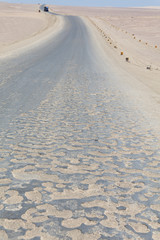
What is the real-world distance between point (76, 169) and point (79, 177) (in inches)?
8.3

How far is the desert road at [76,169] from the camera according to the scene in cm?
246

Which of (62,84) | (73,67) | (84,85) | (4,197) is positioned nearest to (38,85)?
(62,84)

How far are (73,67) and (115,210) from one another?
10.1 metres

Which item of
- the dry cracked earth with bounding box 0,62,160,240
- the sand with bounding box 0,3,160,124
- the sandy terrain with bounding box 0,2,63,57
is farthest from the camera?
the sandy terrain with bounding box 0,2,63,57

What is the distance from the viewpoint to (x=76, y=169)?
3.52m

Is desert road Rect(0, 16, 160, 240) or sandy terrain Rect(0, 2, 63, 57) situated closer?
desert road Rect(0, 16, 160, 240)

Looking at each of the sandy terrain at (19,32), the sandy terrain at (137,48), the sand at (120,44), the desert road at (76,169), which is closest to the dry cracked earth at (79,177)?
the desert road at (76,169)

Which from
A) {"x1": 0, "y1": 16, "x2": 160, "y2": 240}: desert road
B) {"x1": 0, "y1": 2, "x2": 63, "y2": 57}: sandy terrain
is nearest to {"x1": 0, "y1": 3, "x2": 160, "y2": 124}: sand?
{"x1": 0, "y1": 2, "x2": 63, "y2": 57}: sandy terrain

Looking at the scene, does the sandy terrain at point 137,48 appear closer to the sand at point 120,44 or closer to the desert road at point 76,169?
the sand at point 120,44

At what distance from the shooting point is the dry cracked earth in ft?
8.00

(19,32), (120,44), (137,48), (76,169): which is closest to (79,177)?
(76,169)

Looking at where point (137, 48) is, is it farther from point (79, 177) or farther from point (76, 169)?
point (79, 177)

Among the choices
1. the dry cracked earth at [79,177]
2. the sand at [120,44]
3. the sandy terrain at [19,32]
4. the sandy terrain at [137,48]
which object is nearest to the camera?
the dry cracked earth at [79,177]

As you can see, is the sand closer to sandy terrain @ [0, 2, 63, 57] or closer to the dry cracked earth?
sandy terrain @ [0, 2, 63, 57]
